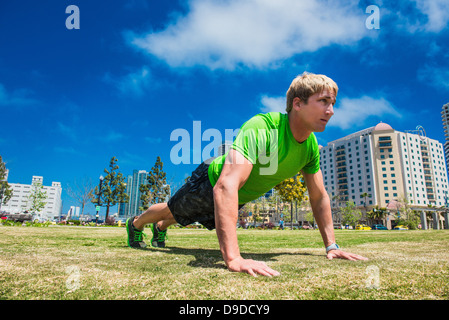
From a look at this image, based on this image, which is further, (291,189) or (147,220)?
(291,189)

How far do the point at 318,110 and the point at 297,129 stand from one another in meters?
0.27

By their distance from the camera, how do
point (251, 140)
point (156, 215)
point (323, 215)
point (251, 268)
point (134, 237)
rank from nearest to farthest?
1. point (251, 268)
2. point (251, 140)
3. point (323, 215)
4. point (156, 215)
5. point (134, 237)

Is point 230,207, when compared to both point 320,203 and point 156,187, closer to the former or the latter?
point 320,203

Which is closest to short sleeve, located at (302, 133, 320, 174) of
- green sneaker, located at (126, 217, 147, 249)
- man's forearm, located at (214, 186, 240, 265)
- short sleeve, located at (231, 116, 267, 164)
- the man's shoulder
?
the man's shoulder

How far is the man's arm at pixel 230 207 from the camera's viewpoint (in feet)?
6.90

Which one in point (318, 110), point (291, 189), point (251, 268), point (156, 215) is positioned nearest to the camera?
point (251, 268)

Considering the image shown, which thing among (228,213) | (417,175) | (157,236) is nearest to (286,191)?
(157,236)

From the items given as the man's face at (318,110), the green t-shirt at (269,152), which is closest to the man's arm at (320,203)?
the green t-shirt at (269,152)

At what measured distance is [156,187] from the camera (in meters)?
52.5

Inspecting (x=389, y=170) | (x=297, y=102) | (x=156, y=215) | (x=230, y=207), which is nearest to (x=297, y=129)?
(x=297, y=102)

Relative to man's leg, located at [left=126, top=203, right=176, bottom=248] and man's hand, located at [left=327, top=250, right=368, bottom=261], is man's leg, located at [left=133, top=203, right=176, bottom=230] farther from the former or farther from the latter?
man's hand, located at [left=327, top=250, right=368, bottom=261]

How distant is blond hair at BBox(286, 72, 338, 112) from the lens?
2.60 meters

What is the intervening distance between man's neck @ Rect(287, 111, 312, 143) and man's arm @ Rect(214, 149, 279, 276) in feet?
2.19
